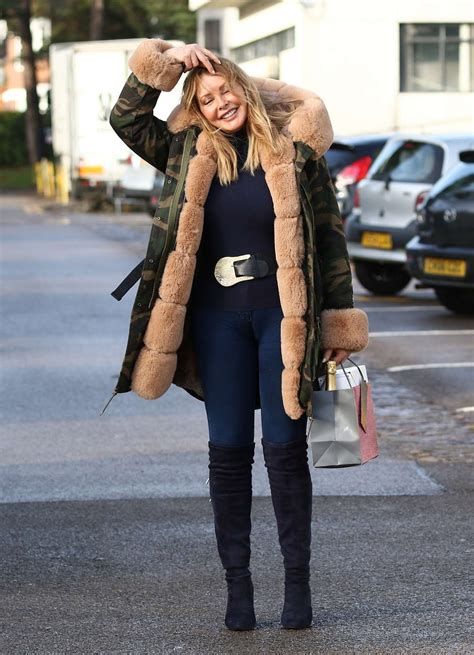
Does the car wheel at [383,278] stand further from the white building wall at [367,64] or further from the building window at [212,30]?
the building window at [212,30]

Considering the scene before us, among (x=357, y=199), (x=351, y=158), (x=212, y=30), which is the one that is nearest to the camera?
(x=357, y=199)

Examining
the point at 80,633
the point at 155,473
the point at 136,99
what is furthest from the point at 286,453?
the point at 155,473

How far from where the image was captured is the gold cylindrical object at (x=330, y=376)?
4.95 metres

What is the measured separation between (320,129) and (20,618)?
73.3 inches

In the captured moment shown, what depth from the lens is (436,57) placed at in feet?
141

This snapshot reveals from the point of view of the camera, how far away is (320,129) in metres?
4.89

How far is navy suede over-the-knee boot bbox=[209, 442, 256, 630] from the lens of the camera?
4961mm

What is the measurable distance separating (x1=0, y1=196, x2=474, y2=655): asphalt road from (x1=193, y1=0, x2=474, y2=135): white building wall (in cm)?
2989

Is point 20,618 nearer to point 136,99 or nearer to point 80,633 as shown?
point 80,633

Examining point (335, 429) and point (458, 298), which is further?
point (458, 298)

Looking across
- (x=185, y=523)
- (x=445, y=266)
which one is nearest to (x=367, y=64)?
(x=445, y=266)

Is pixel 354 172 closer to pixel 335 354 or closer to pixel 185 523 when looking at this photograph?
pixel 185 523

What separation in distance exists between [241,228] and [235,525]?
936 mm

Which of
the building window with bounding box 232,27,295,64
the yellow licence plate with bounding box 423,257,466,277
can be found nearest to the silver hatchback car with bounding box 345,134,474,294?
the yellow licence plate with bounding box 423,257,466,277
